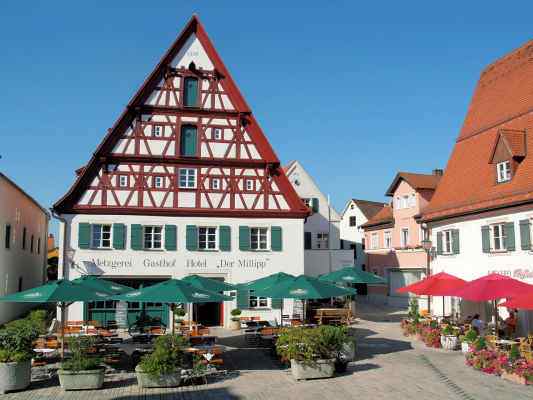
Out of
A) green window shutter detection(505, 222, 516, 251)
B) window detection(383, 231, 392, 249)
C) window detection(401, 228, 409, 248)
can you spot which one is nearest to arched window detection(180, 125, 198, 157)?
green window shutter detection(505, 222, 516, 251)

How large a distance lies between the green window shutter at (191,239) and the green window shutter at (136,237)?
2.02 m

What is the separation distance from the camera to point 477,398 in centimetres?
1166

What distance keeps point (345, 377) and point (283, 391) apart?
7.03ft

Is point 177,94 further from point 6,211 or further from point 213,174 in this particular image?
point 6,211

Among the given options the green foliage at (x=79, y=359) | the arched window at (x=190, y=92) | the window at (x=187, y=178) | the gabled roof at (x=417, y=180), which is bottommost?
the green foliage at (x=79, y=359)

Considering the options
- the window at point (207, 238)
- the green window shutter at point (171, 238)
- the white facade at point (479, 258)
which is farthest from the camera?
the window at point (207, 238)

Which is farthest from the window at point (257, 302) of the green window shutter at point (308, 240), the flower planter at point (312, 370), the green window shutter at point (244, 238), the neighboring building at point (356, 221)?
the neighboring building at point (356, 221)

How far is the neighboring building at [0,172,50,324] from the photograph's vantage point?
24938 mm

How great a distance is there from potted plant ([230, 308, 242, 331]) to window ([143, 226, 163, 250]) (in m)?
4.54

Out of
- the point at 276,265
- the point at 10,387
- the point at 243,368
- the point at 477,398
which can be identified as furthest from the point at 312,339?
the point at 276,265

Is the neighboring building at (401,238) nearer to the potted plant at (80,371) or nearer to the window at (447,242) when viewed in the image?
the window at (447,242)

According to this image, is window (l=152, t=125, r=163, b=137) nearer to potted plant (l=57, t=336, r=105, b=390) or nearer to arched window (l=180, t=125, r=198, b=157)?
arched window (l=180, t=125, r=198, b=157)

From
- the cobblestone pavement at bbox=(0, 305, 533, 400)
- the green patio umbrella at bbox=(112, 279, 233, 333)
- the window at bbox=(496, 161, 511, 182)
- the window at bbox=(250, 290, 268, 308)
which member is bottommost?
the cobblestone pavement at bbox=(0, 305, 533, 400)

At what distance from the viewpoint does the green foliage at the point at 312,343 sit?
13395 millimetres
